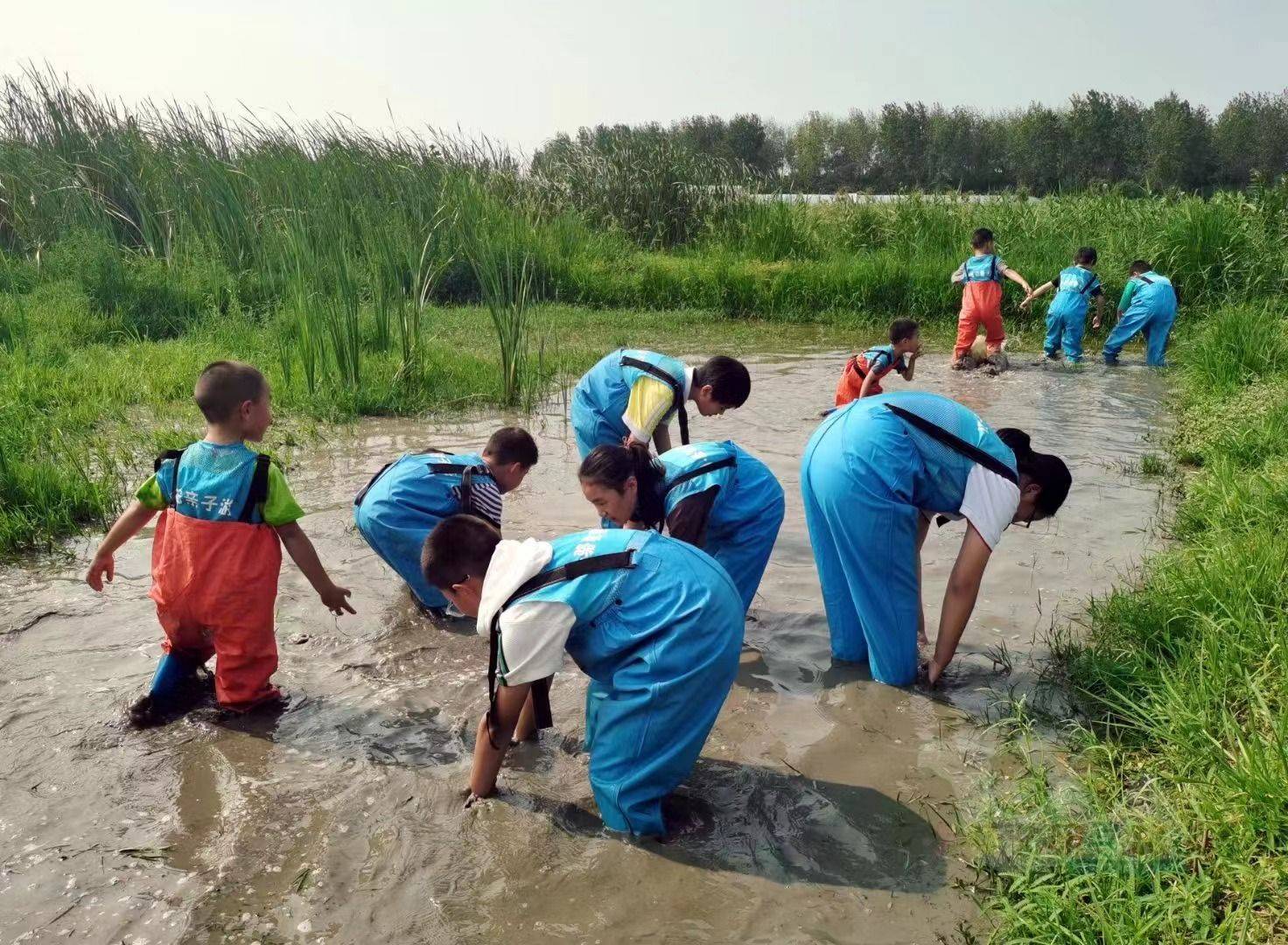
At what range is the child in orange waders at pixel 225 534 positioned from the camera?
366 centimetres

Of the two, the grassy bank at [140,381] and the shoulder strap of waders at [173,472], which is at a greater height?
the shoulder strap of waders at [173,472]

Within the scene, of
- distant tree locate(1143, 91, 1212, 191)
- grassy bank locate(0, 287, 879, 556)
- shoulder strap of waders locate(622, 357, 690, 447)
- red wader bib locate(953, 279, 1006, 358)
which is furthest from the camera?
distant tree locate(1143, 91, 1212, 191)

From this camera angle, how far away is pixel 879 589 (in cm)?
406

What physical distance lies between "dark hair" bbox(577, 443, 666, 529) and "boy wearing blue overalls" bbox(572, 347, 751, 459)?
0.78 ft

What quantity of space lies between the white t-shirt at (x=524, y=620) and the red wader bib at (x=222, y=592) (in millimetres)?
1247

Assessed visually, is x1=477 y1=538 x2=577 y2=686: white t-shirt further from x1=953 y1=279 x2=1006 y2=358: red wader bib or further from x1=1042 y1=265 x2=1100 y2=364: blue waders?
x1=1042 y1=265 x2=1100 y2=364: blue waders

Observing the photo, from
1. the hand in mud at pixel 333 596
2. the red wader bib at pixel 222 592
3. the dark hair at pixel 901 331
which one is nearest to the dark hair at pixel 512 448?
the hand in mud at pixel 333 596

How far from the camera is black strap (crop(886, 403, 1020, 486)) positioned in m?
3.78

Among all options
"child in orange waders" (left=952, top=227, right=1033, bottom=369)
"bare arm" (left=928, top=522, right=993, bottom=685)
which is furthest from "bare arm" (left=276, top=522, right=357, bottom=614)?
"child in orange waders" (left=952, top=227, right=1033, bottom=369)

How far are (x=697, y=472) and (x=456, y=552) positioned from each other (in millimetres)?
1535

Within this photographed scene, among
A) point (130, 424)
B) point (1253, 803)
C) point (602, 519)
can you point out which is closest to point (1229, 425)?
point (602, 519)

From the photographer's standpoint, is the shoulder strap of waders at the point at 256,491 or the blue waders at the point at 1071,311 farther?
the blue waders at the point at 1071,311

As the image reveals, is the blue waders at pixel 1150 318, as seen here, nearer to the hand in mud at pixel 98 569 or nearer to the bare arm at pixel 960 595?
the bare arm at pixel 960 595

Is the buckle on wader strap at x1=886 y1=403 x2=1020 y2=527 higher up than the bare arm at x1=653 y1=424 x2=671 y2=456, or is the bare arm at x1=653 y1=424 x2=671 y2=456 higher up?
the buckle on wader strap at x1=886 y1=403 x2=1020 y2=527
